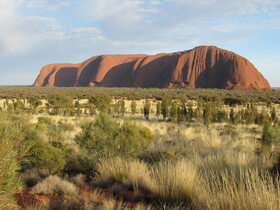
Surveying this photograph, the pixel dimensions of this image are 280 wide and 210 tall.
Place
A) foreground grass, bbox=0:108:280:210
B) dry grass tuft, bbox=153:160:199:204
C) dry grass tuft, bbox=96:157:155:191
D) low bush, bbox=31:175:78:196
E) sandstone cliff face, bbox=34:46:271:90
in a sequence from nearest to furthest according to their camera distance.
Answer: foreground grass, bbox=0:108:280:210 → dry grass tuft, bbox=153:160:199:204 → low bush, bbox=31:175:78:196 → dry grass tuft, bbox=96:157:155:191 → sandstone cliff face, bbox=34:46:271:90

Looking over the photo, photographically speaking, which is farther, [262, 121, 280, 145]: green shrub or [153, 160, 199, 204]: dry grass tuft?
[262, 121, 280, 145]: green shrub

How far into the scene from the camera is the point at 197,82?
8244 cm

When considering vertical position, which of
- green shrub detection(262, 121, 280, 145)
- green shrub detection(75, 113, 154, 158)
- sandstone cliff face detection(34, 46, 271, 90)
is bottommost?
green shrub detection(262, 121, 280, 145)

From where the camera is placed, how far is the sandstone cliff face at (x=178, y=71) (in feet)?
253

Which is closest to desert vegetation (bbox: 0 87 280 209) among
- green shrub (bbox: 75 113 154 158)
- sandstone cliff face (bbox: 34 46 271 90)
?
green shrub (bbox: 75 113 154 158)

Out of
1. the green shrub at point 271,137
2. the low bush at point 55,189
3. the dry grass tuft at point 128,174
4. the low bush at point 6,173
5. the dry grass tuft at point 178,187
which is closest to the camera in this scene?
the low bush at point 6,173

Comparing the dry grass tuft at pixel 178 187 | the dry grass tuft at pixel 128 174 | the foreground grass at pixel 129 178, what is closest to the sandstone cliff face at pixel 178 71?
the foreground grass at pixel 129 178

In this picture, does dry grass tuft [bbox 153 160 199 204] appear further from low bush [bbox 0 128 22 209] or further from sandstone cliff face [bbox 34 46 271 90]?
sandstone cliff face [bbox 34 46 271 90]

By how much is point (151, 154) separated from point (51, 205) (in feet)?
11.8

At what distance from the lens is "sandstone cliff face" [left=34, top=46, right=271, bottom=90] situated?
3039 inches

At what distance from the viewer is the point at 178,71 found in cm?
8644

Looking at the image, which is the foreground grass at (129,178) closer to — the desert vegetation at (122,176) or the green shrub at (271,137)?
the desert vegetation at (122,176)

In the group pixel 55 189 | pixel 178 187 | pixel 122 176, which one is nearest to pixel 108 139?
pixel 122 176

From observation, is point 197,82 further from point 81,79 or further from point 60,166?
point 60,166
